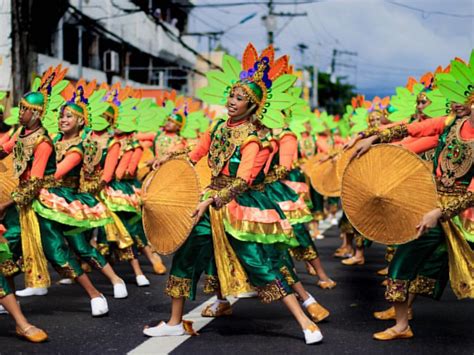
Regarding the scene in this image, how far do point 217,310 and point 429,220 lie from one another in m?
2.28

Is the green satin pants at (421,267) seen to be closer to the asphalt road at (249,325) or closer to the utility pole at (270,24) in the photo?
the asphalt road at (249,325)

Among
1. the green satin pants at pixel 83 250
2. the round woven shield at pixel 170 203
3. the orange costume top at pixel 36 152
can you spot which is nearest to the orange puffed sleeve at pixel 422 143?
the round woven shield at pixel 170 203

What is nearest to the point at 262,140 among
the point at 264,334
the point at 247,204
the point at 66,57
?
the point at 247,204

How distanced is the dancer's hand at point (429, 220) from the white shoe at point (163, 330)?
6.32ft

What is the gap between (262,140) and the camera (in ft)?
21.0

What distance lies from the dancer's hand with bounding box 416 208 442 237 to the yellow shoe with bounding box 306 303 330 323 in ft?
4.89

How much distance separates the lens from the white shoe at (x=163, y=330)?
253 inches

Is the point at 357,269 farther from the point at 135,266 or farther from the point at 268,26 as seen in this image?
the point at 268,26

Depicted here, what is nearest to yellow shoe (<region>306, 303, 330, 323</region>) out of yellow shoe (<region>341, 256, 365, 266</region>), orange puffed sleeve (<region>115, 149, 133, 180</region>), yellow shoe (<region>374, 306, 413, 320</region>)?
yellow shoe (<region>374, 306, 413, 320</region>)

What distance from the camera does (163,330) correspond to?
6.44 m

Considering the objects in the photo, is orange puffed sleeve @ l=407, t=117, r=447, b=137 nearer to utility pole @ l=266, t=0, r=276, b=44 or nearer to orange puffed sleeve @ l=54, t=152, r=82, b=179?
orange puffed sleeve @ l=54, t=152, r=82, b=179

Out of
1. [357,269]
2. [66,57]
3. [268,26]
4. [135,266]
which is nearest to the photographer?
[135,266]

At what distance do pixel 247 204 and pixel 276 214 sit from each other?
0.80 feet

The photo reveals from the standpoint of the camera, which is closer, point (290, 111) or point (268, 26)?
point (290, 111)
